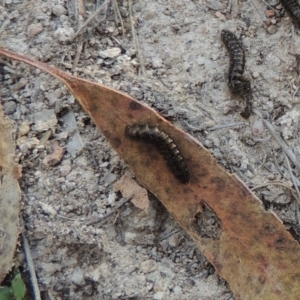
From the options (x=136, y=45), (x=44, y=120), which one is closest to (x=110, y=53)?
(x=136, y=45)

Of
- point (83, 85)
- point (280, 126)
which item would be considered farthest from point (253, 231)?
point (83, 85)

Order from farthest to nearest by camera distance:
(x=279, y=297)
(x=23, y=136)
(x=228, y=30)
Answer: (x=228, y=30) → (x=23, y=136) → (x=279, y=297)

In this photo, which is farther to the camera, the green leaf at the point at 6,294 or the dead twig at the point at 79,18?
the dead twig at the point at 79,18

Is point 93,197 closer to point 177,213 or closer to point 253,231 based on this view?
point 177,213

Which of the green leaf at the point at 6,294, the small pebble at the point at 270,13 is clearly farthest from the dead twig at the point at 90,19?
the green leaf at the point at 6,294

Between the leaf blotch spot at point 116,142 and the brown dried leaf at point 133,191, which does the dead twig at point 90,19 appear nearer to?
the leaf blotch spot at point 116,142

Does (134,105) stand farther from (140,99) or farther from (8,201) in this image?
(8,201)

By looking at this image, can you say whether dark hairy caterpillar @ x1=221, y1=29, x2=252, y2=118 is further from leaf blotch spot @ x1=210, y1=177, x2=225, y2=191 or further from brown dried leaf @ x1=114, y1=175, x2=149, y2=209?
brown dried leaf @ x1=114, y1=175, x2=149, y2=209
